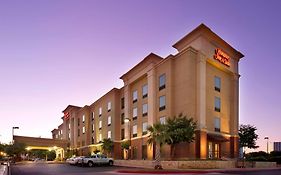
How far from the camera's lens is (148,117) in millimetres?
49156

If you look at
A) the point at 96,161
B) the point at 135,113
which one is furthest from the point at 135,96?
the point at 96,161

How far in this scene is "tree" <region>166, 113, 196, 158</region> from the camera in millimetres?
36500

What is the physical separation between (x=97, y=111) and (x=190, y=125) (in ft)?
127

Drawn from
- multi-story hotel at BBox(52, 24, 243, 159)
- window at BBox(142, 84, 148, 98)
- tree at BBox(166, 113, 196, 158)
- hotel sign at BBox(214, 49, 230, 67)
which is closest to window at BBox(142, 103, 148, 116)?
multi-story hotel at BBox(52, 24, 243, 159)

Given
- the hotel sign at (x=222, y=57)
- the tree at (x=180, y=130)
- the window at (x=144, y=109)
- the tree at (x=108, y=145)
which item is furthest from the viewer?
the tree at (x=108, y=145)

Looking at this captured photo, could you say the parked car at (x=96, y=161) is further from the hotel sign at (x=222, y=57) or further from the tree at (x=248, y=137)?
the tree at (x=248, y=137)

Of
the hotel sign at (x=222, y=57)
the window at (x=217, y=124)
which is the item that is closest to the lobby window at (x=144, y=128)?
the window at (x=217, y=124)

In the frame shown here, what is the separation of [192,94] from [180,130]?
6.44m

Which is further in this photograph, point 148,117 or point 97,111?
point 97,111

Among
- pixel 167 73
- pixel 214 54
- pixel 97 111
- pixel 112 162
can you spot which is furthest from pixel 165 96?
pixel 97 111

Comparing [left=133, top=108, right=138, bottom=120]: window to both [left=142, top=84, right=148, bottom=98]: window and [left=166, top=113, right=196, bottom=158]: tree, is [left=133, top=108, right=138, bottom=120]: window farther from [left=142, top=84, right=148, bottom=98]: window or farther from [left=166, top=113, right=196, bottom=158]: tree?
[left=166, top=113, right=196, bottom=158]: tree

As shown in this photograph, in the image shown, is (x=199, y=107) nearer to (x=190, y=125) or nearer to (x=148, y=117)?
(x=190, y=125)

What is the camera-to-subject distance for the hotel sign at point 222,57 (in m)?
45.0

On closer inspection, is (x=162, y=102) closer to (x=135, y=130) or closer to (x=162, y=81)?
(x=162, y=81)
